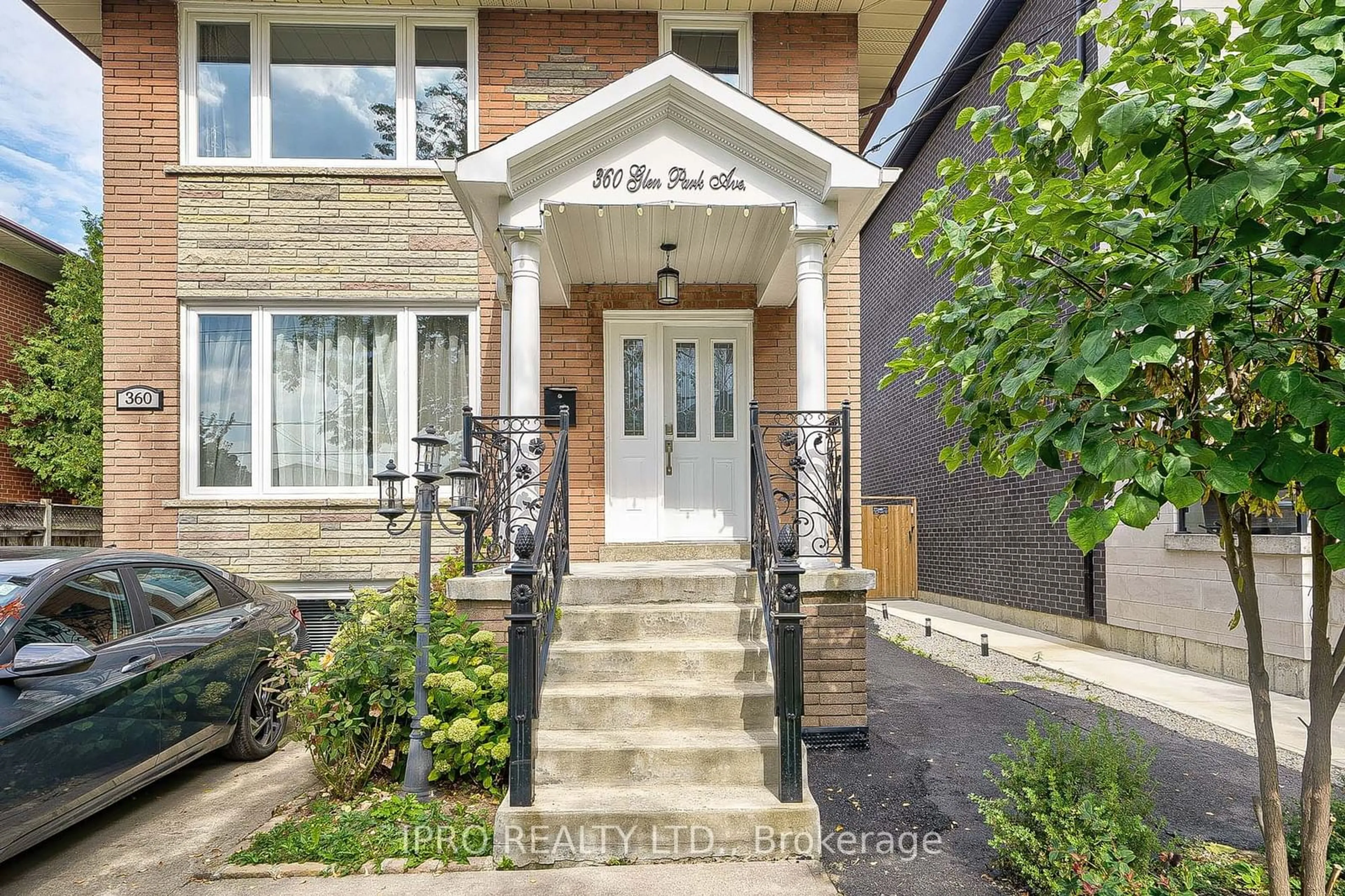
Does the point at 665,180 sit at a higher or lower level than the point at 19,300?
lower

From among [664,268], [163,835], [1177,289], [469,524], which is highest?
[664,268]

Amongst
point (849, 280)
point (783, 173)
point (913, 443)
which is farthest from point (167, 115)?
point (913, 443)

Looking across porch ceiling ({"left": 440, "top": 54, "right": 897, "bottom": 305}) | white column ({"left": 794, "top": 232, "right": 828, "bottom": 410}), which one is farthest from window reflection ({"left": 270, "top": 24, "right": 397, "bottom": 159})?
white column ({"left": 794, "top": 232, "right": 828, "bottom": 410})

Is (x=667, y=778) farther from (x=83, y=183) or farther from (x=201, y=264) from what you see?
(x=83, y=183)

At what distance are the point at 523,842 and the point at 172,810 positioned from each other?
221 centimetres

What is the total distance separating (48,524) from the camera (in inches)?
414

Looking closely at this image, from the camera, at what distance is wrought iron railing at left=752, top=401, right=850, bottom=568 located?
15.9ft

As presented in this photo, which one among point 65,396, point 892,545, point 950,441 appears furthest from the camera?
point 892,545

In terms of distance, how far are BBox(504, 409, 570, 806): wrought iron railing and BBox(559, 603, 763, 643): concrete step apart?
0.60 feet

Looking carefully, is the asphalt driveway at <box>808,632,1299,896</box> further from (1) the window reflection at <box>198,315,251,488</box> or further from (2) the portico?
(1) the window reflection at <box>198,315,251,488</box>

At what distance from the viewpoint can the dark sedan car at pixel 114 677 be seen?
3.05m

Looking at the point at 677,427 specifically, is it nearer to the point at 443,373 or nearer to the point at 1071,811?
the point at 443,373

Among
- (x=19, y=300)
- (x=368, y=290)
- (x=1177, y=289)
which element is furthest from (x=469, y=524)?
(x=19, y=300)

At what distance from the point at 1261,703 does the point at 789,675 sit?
1821 millimetres
